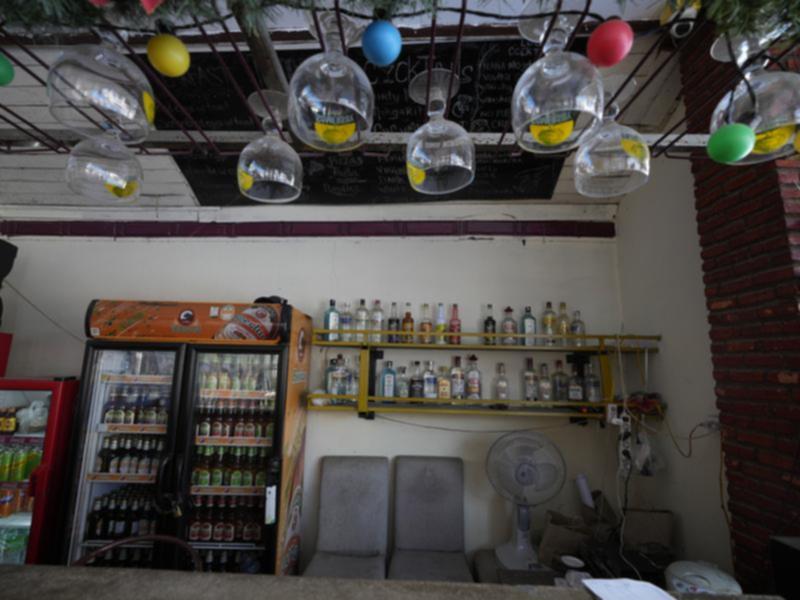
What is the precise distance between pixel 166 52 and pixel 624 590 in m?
1.70

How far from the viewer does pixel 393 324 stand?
10.3ft

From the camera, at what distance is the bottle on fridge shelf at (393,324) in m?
3.06

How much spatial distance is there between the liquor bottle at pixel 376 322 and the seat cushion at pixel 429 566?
1495mm

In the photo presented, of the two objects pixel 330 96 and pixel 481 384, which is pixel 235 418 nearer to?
pixel 481 384

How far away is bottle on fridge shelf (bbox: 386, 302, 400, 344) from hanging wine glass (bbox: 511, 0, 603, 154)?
2075mm

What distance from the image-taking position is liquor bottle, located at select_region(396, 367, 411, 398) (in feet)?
9.83

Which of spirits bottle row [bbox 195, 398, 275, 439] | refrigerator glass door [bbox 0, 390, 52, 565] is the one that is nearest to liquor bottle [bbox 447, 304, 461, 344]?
spirits bottle row [bbox 195, 398, 275, 439]

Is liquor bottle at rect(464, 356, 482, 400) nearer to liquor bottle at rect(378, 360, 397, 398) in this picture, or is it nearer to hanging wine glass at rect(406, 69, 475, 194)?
liquor bottle at rect(378, 360, 397, 398)

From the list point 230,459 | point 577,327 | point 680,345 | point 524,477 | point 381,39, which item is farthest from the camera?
point 577,327

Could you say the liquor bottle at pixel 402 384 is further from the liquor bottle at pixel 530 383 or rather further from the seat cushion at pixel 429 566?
the seat cushion at pixel 429 566

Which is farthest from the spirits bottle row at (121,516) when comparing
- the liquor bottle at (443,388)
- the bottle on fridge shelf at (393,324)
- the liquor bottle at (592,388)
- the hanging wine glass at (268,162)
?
the liquor bottle at (592,388)

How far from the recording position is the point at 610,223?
130 inches

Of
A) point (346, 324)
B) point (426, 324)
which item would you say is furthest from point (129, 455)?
point (426, 324)

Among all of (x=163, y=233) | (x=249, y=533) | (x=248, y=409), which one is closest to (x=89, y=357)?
(x=248, y=409)
